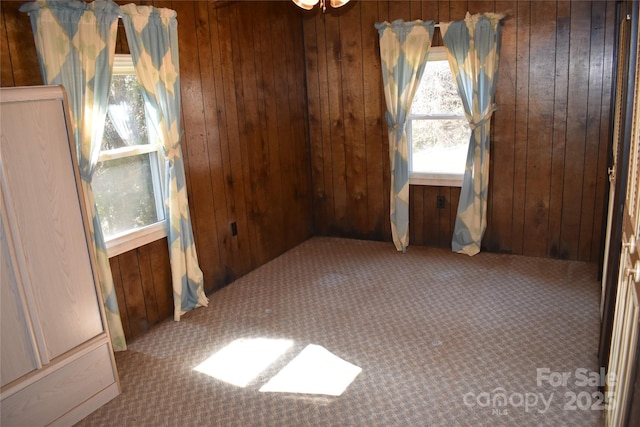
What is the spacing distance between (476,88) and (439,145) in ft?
2.09

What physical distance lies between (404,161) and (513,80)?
1133 millimetres

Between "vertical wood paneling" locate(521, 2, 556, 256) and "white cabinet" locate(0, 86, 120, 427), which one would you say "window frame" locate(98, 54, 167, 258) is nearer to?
"white cabinet" locate(0, 86, 120, 427)

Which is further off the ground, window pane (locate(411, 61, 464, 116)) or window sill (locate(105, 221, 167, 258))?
window pane (locate(411, 61, 464, 116))

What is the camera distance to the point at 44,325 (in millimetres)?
2475

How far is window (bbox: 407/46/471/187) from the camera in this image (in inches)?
183

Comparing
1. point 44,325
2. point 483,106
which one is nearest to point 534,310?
point 483,106

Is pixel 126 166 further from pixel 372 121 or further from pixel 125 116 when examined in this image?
pixel 372 121

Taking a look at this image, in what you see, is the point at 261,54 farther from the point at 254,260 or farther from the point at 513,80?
the point at 513,80

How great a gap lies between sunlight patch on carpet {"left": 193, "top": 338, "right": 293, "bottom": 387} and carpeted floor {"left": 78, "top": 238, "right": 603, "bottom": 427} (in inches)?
1.4

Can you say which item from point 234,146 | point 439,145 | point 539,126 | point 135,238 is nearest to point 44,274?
point 135,238

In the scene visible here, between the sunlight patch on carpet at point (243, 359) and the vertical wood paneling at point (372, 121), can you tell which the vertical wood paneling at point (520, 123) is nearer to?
the vertical wood paneling at point (372, 121)

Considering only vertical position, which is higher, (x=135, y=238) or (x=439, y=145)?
(x=439, y=145)

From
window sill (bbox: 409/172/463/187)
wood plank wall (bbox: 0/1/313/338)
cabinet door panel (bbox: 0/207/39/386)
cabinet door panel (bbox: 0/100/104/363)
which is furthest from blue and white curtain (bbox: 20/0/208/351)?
window sill (bbox: 409/172/463/187)

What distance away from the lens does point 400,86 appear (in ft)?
15.3
